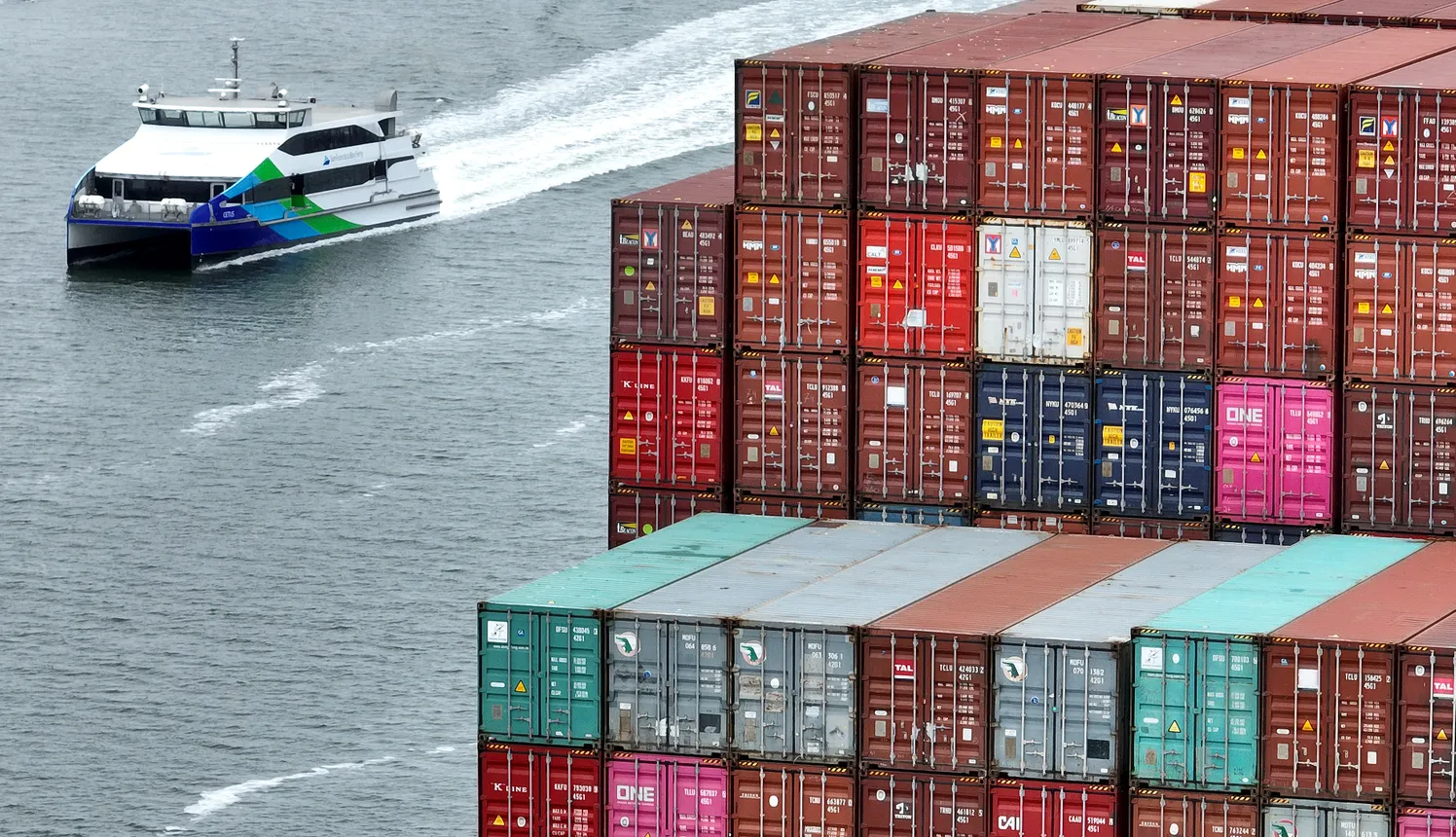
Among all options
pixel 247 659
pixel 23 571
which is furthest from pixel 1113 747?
pixel 23 571

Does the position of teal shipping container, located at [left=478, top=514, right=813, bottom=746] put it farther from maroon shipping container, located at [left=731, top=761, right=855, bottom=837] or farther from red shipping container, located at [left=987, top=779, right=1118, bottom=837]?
red shipping container, located at [left=987, top=779, right=1118, bottom=837]

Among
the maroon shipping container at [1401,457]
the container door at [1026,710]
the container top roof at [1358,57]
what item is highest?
the container top roof at [1358,57]

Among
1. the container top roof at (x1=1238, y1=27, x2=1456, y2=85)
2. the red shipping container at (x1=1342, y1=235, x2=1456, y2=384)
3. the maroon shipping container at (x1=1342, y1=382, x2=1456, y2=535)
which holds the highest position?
the container top roof at (x1=1238, y1=27, x2=1456, y2=85)

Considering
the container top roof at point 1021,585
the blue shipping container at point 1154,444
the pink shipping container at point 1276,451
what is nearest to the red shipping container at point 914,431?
the blue shipping container at point 1154,444

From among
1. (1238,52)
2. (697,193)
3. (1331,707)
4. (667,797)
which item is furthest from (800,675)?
(1238,52)

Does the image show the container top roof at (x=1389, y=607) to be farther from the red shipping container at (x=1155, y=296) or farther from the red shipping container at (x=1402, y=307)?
the red shipping container at (x=1155, y=296)

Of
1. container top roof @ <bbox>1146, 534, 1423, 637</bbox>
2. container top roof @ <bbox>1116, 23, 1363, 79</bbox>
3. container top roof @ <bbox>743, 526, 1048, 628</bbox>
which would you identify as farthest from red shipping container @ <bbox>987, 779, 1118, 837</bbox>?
container top roof @ <bbox>1116, 23, 1363, 79</bbox>
